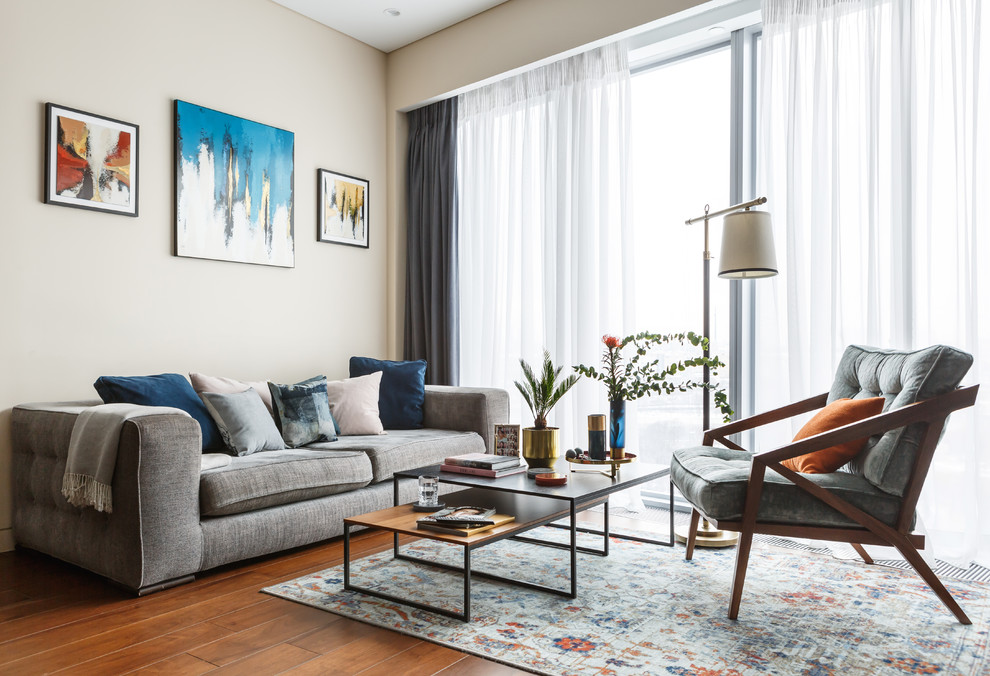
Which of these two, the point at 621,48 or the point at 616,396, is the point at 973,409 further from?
the point at 621,48

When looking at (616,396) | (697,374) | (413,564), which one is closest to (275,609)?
(413,564)

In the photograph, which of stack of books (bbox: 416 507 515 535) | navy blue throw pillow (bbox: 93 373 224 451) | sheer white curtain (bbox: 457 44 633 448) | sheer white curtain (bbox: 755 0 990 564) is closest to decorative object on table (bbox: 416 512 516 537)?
stack of books (bbox: 416 507 515 535)

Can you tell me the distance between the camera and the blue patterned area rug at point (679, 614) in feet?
6.46

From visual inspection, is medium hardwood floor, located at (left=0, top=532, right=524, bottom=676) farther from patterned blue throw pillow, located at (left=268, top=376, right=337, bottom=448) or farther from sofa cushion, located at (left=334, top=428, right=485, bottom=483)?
patterned blue throw pillow, located at (left=268, top=376, right=337, bottom=448)

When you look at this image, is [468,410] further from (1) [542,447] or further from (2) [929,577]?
(2) [929,577]

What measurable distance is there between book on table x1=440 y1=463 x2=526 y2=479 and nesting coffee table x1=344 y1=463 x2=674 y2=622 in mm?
23

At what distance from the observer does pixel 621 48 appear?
4.02 m

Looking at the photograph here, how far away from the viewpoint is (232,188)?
4.02 m

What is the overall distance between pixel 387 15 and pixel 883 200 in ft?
10.3

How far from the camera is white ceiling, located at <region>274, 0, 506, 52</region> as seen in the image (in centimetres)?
435

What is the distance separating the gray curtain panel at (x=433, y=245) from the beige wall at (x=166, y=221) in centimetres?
25

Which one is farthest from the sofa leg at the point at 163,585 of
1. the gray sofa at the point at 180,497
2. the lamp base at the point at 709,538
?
the lamp base at the point at 709,538

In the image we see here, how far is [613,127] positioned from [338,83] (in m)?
1.92

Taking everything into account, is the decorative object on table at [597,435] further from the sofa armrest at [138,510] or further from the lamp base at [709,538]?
the sofa armrest at [138,510]
